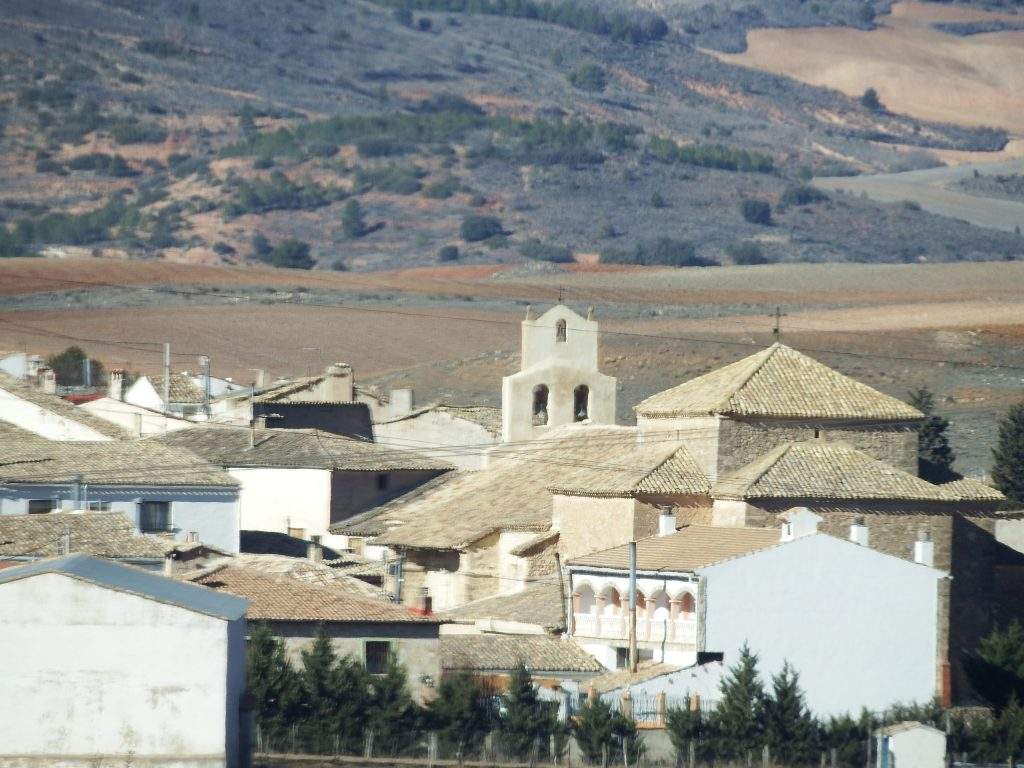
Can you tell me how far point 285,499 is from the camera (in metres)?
61.1

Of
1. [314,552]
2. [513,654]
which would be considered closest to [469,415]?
[314,552]

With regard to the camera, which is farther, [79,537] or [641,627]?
[79,537]

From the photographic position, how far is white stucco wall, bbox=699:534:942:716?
42188 millimetres

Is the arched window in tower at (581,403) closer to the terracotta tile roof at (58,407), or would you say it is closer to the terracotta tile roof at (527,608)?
the terracotta tile roof at (527,608)

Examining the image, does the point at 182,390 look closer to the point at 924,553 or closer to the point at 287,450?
the point at 287,450

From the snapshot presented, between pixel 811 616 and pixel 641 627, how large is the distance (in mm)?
3091

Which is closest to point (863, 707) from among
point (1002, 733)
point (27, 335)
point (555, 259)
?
point (1002, 733)

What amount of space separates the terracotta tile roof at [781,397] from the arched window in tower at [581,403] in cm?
641

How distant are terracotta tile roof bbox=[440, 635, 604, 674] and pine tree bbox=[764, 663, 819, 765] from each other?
4532mm

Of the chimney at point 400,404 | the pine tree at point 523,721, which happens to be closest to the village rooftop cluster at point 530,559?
the pine tree at point 523,721

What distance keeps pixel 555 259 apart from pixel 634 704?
152097 millimetres

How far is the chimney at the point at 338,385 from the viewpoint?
7125cm

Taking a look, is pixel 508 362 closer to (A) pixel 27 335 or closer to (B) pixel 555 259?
(A) pixel 27 335

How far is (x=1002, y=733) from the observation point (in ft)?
125
